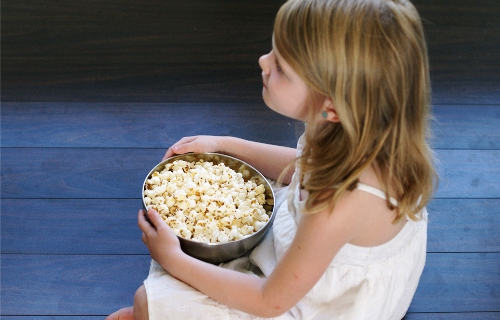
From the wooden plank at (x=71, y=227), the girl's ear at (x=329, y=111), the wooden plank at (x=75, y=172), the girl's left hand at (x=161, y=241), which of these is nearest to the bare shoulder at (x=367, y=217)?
the girl's ear at (x=329, y=111)

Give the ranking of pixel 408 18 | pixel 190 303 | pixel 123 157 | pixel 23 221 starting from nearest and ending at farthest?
pixel 408 18 → pixel 190 303 → pixel 23 221 → pixel 123 157

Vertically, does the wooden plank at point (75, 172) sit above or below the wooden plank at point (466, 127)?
below

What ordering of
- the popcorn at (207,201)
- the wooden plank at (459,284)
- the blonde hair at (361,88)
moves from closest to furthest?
the blonde hair at (361,88), the popcorn at (207,201), the wooden plank at (459,284)

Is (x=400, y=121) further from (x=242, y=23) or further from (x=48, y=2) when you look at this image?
(x=48, y=2)

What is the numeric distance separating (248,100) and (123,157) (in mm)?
498

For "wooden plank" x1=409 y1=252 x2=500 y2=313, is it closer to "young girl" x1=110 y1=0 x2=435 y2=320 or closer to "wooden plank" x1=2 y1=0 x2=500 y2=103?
"young girl" x1=110 y1=0 x2=435 y2=320

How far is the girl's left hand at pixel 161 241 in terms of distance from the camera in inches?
45.0

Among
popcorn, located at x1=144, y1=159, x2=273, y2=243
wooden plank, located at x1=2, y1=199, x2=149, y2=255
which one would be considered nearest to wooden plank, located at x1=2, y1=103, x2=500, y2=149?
wooden plank, located at x1=2, y1=199, x2=149, y2=255

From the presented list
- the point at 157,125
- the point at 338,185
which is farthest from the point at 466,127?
the point at 338,185

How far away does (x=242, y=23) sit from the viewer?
2307mm

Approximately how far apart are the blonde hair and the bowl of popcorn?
24cm

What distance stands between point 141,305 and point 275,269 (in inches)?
12.1

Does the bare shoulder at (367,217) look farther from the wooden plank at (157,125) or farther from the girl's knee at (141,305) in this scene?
the wooden plank at (157,125)

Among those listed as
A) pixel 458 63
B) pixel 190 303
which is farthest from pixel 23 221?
pixel 458 63
